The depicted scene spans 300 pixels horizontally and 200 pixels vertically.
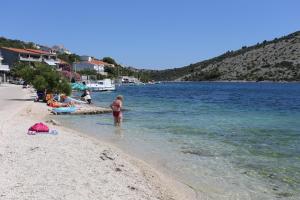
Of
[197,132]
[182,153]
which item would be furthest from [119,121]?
[182,153]

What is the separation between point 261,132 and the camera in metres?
24.7

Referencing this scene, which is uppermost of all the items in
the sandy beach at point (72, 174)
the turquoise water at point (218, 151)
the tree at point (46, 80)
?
the tree at point (46, 80)

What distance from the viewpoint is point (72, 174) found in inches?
437

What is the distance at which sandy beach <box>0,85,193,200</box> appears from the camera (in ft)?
31.2

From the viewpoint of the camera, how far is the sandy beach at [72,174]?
9.51 m

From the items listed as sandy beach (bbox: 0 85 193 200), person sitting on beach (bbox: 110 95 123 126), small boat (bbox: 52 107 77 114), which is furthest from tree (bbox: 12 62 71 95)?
sandy beach (bbox: 0 85 193 200)

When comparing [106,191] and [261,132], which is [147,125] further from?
[106,191]

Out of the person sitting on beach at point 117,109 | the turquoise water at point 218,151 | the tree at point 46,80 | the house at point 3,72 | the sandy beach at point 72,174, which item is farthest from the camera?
the house at point 3,72

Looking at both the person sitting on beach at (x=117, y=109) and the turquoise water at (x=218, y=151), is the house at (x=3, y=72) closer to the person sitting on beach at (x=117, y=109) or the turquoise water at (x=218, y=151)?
the turquoise water at (x=218, y=151)

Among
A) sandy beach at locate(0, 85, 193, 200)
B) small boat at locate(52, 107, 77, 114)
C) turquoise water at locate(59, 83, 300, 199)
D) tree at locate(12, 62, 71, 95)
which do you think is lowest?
turquoise water at locate(59, 83, 300, 199)

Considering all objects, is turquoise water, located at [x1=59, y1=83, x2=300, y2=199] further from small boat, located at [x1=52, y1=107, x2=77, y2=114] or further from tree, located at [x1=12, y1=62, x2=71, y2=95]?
tree, located at [x1=12, y1=62, x2=71, y2=95]

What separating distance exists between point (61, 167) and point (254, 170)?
18.8 feet

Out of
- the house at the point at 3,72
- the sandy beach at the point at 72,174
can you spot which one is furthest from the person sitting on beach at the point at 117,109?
the house at the point at 3,72

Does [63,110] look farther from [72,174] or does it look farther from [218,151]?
[72,174]
